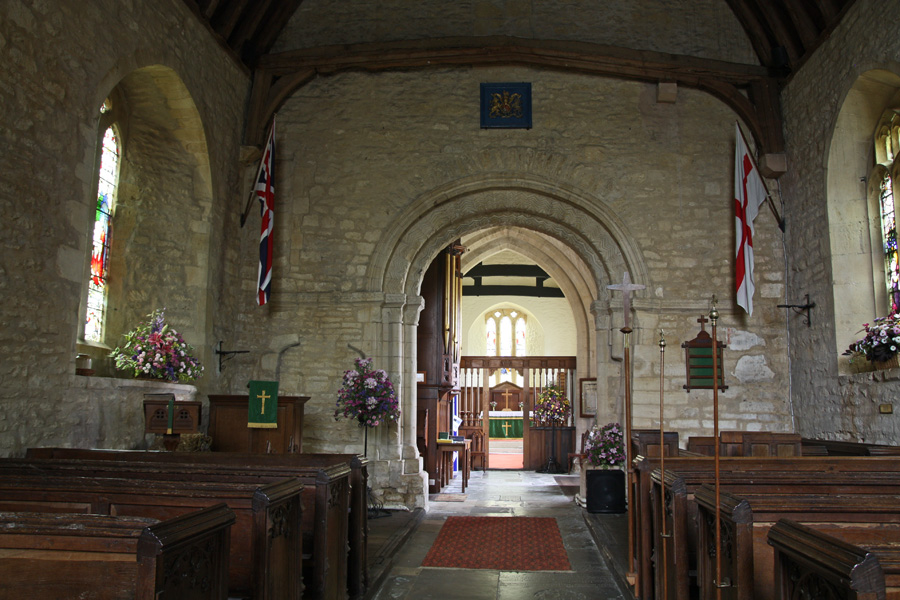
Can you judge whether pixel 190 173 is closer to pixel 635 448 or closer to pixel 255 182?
pixel 255 182

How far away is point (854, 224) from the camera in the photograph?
23.2 ft

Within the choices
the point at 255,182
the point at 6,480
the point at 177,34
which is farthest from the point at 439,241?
the point at 6,480

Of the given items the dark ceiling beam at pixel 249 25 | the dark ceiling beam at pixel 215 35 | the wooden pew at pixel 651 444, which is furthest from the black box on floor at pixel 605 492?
the dark ceiling beam at pixel 249 25

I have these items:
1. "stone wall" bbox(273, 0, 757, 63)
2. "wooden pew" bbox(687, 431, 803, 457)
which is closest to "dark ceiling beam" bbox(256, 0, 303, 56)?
"stone wall" bbox(273, 0, 757, 63)

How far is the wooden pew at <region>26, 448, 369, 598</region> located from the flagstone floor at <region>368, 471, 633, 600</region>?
15.8 inches

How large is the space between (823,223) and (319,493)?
5.86m

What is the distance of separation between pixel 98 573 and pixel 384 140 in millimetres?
6944

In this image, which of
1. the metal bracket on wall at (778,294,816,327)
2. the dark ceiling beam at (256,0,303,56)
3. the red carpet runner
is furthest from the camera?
the dark ceiling beam at (256,0,303,56)

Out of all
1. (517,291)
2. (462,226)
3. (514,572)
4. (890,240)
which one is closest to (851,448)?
(890,240)

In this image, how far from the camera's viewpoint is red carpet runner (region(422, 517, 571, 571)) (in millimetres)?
5391

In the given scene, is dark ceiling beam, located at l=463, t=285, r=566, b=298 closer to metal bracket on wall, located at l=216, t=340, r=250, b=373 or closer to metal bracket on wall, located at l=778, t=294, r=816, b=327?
metal bracket on wall, located at l=216, t=340, r=250, b=373

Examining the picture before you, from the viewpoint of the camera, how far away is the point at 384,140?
27.9ft

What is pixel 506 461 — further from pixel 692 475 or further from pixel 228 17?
pixel 692 475

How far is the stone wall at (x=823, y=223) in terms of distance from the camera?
6.27 metres
